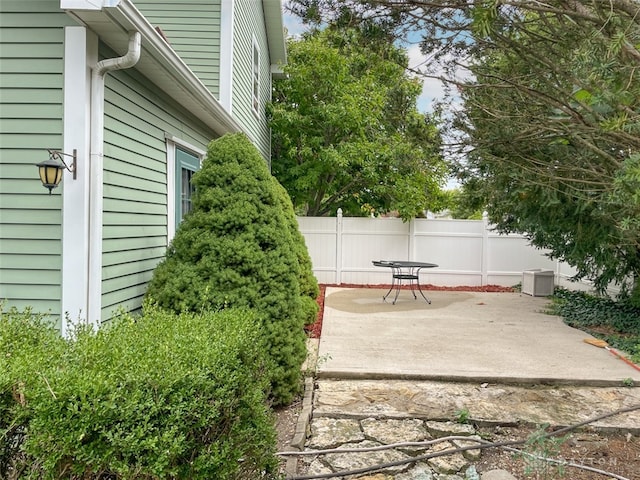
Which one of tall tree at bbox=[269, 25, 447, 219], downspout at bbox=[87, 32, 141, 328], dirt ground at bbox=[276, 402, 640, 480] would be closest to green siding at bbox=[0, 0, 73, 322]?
downspout at bbox=[87, 32, 141, 328]

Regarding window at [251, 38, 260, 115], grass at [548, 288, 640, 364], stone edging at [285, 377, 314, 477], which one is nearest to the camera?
stone edging at [285, 377, 314, 477]

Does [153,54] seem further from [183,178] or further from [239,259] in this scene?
[183,178]

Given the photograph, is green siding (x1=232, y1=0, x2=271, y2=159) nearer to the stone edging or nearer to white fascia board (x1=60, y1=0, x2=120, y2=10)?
white fascia board (x1=60, y1=0, x2=120, y2=10)

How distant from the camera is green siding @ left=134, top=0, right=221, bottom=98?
7125 mm

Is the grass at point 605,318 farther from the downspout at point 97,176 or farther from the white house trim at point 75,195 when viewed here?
the white house trim at point 75,195

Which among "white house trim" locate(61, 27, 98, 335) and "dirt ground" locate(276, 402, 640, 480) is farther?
"white house trim" locate(61, 27, 98, 335)

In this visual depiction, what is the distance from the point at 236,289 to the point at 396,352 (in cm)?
244

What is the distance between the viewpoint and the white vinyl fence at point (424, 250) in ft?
36.6

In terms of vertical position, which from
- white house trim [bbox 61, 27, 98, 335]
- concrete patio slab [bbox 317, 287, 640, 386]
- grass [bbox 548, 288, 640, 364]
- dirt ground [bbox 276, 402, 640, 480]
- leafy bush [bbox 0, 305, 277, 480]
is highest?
white house trim [bbox 61, 27, 98, 335]

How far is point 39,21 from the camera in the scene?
3117 mm

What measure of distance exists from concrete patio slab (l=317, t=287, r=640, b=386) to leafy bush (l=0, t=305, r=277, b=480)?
2512mm

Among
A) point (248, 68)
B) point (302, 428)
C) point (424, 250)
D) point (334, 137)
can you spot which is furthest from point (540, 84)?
point (334, 137)

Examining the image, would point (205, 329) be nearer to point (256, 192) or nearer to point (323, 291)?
point (256, 192)

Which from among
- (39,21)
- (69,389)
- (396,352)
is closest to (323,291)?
(396,352)
